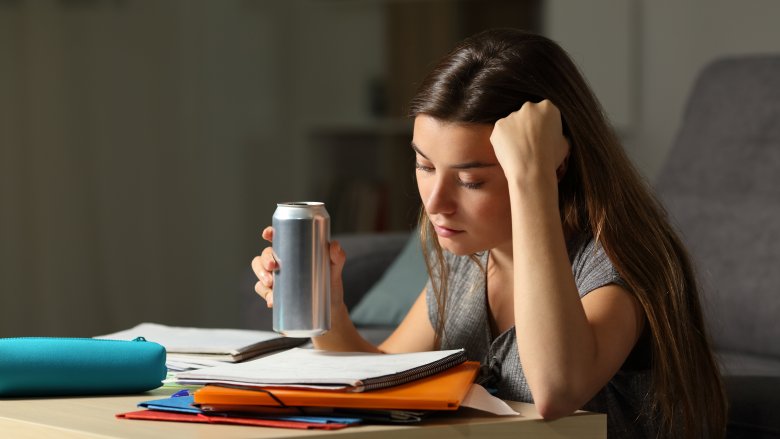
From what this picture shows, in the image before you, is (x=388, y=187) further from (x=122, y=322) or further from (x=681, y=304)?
(x=681, y=304)

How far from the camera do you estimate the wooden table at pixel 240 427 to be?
949 millimetres

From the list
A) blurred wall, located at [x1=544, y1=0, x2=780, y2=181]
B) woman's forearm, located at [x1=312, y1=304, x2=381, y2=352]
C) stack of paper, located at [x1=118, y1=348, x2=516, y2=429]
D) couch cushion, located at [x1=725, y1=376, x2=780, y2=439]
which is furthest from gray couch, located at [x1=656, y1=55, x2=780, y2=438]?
stack of paper, located at [x1=118, y1=348, x2=516, y2=429]

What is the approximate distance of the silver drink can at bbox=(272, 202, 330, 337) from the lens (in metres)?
1.08

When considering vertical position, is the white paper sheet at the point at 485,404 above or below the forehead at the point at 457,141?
below

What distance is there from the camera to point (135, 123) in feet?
11.4

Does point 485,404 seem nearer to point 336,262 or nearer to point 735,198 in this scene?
point 336,262

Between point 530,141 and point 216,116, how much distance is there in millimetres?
2760

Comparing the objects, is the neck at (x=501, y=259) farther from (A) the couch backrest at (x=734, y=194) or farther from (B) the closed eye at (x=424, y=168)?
(A) the couch backrest at (x=734, y=194)

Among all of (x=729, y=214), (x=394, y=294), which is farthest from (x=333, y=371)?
(x=729, y=214)

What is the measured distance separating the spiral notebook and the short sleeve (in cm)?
19

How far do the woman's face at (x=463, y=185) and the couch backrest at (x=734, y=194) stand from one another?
38.2 inches

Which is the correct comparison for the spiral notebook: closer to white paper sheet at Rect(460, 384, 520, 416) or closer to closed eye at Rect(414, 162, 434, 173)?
white paper sheet at Rect(460, 384, 520, 416)

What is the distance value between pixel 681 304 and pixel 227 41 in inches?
109

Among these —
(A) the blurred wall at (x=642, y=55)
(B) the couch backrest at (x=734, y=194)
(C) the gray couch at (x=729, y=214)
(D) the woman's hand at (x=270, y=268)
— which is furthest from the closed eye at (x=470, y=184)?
(A) the blurred wall at (x=642, y=55)
